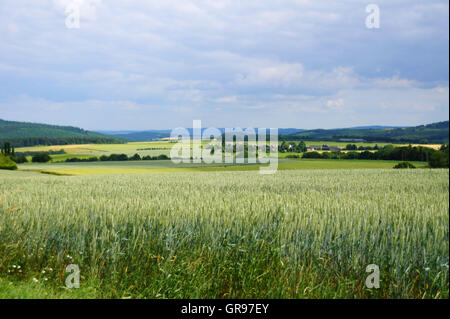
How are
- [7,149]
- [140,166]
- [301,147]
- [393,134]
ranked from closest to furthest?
[393,134] → [7,149] → [301,147] → [140,166]

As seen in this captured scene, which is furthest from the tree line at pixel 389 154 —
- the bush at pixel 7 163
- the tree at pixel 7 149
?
the bush at pixel 7 163

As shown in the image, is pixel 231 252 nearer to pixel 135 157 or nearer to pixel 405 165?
pixel 405 165

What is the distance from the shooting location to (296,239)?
537cm

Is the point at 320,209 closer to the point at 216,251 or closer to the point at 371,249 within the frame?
the point at 371,249

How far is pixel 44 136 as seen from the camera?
1167 inches

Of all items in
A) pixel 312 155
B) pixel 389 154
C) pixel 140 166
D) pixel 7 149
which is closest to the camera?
pixel 389 154

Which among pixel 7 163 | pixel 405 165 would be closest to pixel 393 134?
pixel 405 165

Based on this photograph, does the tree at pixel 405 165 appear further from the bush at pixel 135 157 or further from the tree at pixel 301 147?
the bush at pixel 135 157

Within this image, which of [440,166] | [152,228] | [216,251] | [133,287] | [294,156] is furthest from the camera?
[294,156]

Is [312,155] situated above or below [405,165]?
above

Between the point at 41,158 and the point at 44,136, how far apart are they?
421 centimetres

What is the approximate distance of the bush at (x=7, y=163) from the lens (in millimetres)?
32322
